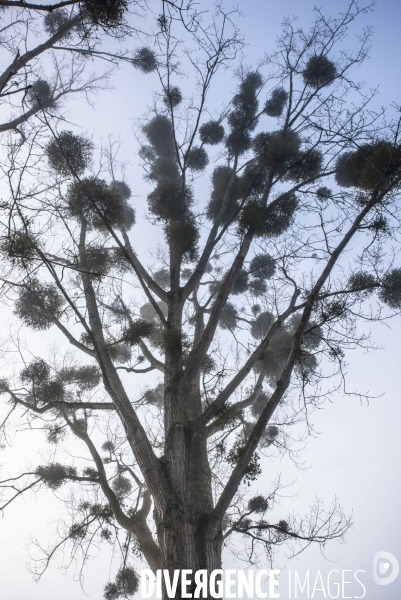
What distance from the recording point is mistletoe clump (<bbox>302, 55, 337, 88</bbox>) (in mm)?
8320

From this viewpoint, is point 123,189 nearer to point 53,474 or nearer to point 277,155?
point 277,155

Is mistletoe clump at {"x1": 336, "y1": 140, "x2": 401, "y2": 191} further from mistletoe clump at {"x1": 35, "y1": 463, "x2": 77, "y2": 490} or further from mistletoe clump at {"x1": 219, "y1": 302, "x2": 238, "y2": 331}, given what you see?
mistletoe clump at {"x1": 35, "y1": 463, "x2": 77, "y2": 490}

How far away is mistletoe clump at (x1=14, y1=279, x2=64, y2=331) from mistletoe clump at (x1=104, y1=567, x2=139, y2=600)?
4.44m

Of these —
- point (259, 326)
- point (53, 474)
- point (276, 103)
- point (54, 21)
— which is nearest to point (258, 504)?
point (53, 474)

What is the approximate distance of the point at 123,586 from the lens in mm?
6914

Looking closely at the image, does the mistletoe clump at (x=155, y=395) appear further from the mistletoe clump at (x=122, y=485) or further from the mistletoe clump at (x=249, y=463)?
the mistletoe clump at (x=249, y=463)

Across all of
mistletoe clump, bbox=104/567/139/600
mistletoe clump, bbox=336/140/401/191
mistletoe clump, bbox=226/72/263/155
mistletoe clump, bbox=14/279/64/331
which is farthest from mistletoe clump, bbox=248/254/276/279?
mistletoe clump, bbox=104/567/139/600

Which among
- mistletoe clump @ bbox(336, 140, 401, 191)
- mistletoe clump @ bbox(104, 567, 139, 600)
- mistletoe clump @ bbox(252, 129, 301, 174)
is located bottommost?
mistletoe clump @ bbox(104, 567, 139, 600)

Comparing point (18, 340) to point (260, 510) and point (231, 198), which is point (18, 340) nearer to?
point (260, 510)

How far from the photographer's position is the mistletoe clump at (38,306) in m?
6.30

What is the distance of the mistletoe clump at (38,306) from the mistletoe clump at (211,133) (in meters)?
5.33

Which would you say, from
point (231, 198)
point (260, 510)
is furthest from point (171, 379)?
point (231, 198)

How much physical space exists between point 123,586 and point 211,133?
30.5 ft

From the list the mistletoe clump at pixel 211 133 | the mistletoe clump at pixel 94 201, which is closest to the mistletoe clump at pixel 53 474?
the mistletoe clump at pixel 94 201
